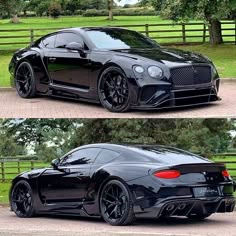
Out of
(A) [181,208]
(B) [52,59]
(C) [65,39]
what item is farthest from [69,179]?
(C) [65,39]

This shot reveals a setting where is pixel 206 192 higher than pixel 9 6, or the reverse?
pixel 9 6

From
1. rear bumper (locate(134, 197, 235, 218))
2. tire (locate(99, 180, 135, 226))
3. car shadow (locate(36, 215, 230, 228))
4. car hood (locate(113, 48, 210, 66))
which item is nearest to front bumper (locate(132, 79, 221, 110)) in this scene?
car hood (locate(113, 48, 210, 66))

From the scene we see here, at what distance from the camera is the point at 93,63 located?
11.8m

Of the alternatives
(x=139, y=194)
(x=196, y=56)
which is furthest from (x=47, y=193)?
(x=196, y=56)

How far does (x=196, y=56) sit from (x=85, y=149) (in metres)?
3.28

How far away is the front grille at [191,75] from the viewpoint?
1098cm

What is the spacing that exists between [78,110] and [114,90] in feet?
4.66

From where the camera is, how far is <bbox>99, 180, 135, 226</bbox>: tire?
28.4ft

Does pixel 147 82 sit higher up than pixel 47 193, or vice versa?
pixel 147 82

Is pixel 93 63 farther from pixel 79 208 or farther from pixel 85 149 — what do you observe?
pixel 79 208

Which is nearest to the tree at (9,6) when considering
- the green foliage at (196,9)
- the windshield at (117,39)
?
the green foliage at (196,9)

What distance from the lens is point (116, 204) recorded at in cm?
886

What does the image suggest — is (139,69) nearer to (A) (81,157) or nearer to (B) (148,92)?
(B) (148,92)

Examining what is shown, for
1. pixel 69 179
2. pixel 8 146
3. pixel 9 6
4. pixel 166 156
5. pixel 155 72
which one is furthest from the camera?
pixel 9 6
